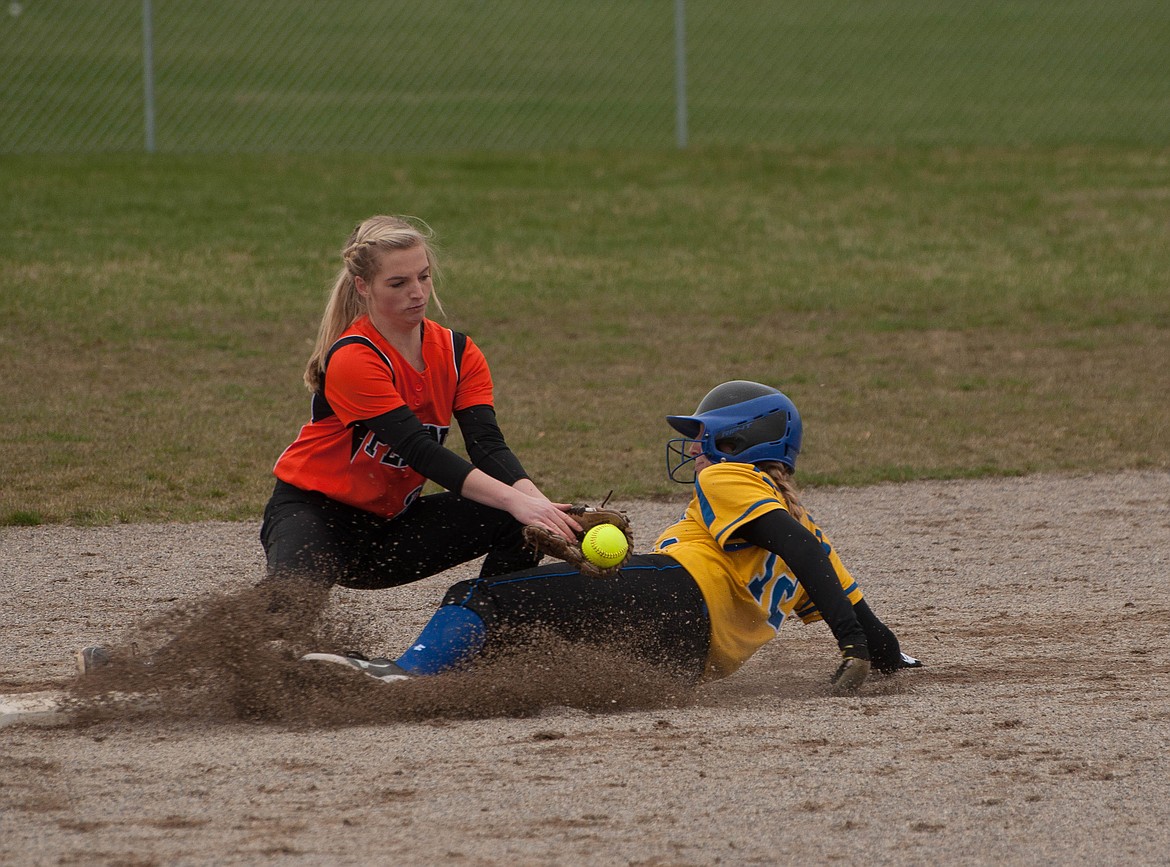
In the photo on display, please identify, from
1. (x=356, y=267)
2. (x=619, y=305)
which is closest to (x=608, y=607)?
(x=356, y=267)

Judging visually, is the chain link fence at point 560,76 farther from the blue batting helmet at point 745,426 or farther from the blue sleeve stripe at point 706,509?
the blue sleeve stripe at point 706,509

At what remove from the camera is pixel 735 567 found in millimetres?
4695

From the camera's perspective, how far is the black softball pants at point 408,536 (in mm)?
4836

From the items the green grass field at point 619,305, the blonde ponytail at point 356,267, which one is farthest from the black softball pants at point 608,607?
the green grass field at point 619,305

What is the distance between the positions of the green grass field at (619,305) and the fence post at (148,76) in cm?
32

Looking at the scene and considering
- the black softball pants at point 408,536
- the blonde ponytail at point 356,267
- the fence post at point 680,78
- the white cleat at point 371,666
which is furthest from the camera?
the fence post at point 680,78

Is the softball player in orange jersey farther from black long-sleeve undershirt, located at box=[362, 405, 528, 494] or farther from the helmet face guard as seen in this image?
the helmet face guard

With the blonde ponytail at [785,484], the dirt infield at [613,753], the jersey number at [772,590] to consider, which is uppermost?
the blonde ponytail at [785,484]

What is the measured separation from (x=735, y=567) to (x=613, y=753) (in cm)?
88

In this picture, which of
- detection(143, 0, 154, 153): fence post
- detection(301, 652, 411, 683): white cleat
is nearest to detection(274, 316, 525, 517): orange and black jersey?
detection(301, 652, 411, 683): white cleat

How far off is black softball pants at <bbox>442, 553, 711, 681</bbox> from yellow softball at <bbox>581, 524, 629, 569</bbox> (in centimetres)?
9

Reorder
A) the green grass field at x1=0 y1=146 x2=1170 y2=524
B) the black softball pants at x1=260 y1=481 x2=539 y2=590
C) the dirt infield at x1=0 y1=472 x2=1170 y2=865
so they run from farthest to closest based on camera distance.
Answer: the green grass field at x1=0 y1=146 x2=1170 y2=524 → the black softball pants at x1=260 y1=481 x2=539 y2=590 → the dirt infield at x1=0 y1=472 x2=1170 y2=865

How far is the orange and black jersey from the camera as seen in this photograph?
4602 mm

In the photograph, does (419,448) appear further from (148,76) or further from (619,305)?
(148,76)
